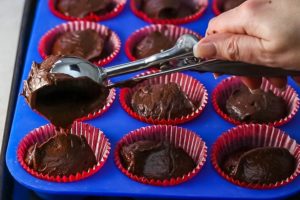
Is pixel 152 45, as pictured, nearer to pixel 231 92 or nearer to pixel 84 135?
pixel 231 92

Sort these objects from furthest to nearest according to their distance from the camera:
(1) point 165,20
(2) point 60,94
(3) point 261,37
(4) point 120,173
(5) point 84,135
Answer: (1) point 165,20
(5) point 84,135
(4) point 120,173
(2) point 60,94
(3) point 261,37

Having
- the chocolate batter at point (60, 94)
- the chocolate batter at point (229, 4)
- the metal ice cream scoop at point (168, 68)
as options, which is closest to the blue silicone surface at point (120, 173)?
the chocolate batter at point (60, 94)

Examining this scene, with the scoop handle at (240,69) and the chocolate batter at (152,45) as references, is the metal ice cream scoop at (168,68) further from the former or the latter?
the chocolate batter at (152,45)

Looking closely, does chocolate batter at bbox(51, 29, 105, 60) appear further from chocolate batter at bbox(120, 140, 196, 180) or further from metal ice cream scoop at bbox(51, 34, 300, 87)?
metal ice cream scoop at bbox(51, 34, 300, 87)

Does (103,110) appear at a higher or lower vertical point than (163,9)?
lower

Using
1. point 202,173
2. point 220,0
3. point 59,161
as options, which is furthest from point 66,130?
point 220,0

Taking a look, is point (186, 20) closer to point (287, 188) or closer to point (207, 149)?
point (207, 149)

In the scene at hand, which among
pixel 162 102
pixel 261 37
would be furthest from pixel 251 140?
pixel 261 37
